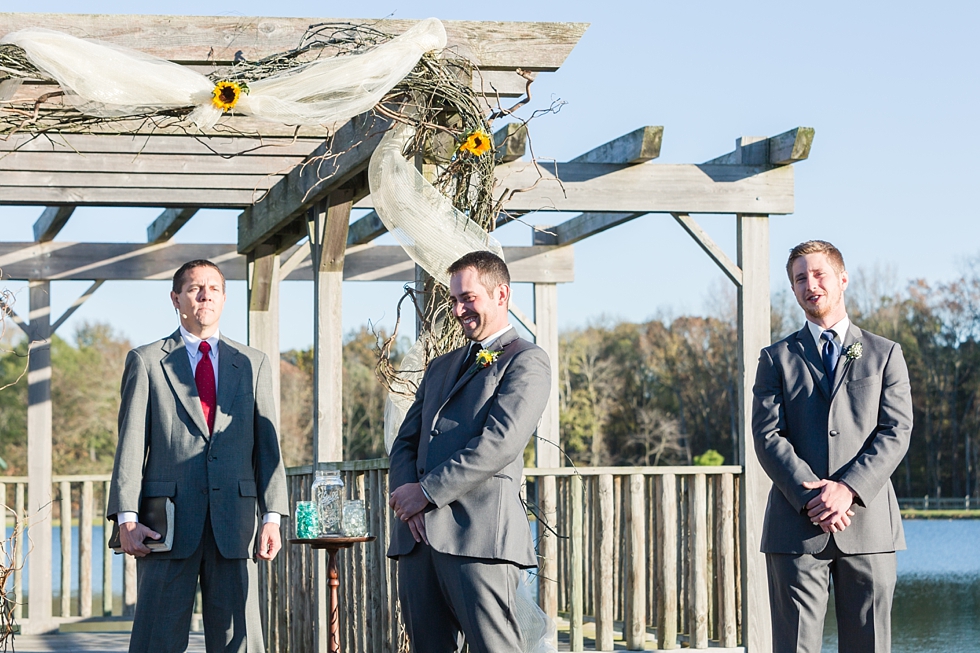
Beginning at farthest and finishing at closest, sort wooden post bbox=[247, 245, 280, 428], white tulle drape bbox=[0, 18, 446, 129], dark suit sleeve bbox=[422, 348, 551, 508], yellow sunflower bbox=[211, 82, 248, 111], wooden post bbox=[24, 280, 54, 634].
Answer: wooden post bbox=[24, 280, 54, 634]
wooden post bbox=[247, 245, 280, 428]
yellow sunflower bbox=[211, 82, 248, 111]
white tulle drape bbox=[0, 18, 446, 129]
dark suit sleeve bbox=[422, 348, 551, 508]

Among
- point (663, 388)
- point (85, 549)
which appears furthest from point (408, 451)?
point (663, 388)

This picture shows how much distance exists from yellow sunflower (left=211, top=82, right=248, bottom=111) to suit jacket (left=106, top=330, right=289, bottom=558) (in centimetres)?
88

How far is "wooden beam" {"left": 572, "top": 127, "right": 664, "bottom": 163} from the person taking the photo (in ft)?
19.8

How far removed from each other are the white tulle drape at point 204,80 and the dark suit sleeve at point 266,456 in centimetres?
97

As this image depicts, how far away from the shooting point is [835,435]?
140 inches

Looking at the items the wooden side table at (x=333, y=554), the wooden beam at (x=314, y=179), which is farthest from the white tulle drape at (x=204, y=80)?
the wooden side table at (x=333, y=554)

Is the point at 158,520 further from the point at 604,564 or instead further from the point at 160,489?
the point at 604,564

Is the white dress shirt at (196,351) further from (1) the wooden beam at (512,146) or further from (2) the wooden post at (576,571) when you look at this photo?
(2) the wooden post at (576,571)

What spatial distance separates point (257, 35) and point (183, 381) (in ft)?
4.86

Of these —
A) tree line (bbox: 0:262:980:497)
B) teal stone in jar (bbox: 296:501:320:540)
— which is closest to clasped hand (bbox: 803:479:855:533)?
teal stone in jar (bbox: 296:501:320:540)

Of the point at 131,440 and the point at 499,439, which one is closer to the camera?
the point at 499,439

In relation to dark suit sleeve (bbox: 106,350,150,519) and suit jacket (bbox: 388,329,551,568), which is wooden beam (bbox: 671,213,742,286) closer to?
suit jacket (bbox: 388,329,551,568)

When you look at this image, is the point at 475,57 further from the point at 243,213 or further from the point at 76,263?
the point at 76,263

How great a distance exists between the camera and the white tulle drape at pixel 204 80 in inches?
164
